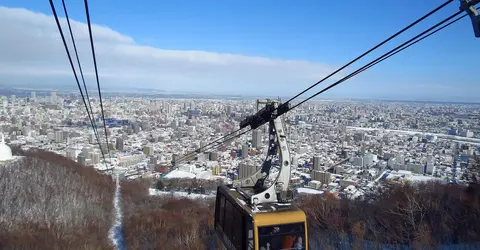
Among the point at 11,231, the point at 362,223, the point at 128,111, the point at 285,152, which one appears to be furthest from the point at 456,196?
the point at 128,111

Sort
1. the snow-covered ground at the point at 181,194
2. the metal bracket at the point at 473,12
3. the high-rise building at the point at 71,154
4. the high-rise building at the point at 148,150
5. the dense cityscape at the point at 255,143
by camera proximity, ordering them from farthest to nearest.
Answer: the high-rise building at the point at 148,150 < the high-rise building at the point at 71,154 < the dense cityscape at the point at 255,143 < the snow-covered ground at the point at 181,194 < the metal bracket at the point at 473,12

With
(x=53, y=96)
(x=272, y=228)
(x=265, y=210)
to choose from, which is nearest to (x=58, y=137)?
(x=53, y=96)

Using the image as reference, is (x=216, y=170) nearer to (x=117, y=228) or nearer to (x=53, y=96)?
(x=117, y=228)

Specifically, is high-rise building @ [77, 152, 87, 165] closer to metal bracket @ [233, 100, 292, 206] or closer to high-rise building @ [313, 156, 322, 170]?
high-rise building @ [313, 156, 322, 170]

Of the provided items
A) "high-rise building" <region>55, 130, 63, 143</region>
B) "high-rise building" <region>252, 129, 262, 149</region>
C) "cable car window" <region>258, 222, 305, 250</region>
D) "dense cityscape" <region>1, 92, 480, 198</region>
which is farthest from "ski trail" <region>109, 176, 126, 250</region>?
"high-rise building" <region>55, 130, 63, 143</region>

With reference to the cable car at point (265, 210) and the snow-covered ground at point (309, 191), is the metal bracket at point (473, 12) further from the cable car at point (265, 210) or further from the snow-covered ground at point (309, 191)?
the snow-covered ground at point (309, 191)

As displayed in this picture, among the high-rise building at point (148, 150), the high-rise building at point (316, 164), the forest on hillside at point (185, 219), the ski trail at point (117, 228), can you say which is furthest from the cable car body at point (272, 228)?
the high-rise building at point (148, 150)
